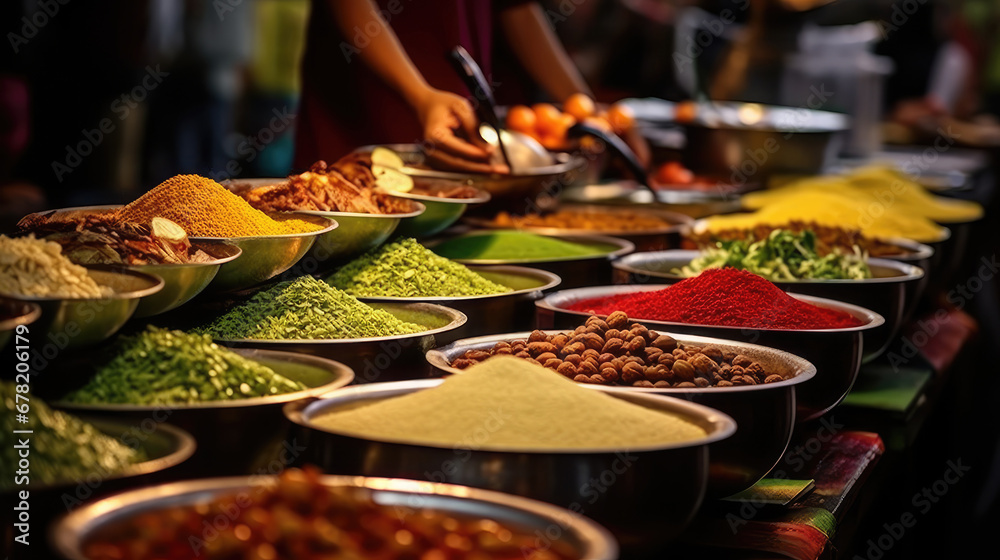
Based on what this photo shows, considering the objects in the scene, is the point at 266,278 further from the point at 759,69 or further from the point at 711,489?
the point at 759,69

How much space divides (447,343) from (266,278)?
0.23m

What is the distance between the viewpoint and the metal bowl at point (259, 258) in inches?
51.0

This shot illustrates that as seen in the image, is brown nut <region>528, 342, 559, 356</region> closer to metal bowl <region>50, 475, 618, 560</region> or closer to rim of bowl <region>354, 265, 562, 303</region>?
rim of bowl <region>354, 265, 562, 303</region>

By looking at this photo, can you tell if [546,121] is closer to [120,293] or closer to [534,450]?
[120,293]

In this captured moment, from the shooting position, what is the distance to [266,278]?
1369 mm

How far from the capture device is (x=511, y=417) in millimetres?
1014

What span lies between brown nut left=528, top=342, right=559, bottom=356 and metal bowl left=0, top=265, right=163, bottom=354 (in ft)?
1.47

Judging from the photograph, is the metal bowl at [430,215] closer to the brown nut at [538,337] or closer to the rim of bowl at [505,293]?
the rim of bowl at [505,293]

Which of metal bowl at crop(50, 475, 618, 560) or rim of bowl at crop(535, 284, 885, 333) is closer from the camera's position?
metal bowl at crop(50, 475, 618, 560)

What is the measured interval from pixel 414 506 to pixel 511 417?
18cm

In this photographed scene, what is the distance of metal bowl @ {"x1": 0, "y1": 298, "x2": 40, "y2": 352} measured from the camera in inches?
36.9

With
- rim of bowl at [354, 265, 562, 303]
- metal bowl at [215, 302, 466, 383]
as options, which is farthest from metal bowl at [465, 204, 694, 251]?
metal bowl at [215, 302, 466, 383]

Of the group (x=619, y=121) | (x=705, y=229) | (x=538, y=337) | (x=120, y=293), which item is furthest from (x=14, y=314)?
(x=619, y=121)

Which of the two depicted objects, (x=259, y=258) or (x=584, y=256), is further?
(x=584, y=256)
